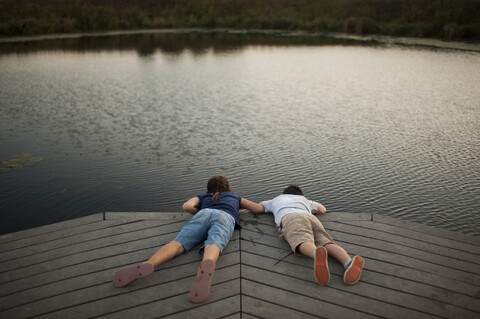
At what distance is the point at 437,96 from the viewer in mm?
12320

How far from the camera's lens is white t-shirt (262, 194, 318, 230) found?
3.83 metres

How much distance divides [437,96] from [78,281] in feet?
41.7

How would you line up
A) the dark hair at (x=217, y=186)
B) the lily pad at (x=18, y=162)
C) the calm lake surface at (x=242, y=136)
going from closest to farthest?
the dark hair at (x=217, y=186) → the calm lake surface at (x=242, y=136) → the lily pad at (x=18, y=162)

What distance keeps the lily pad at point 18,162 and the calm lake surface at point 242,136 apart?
0.62 ft

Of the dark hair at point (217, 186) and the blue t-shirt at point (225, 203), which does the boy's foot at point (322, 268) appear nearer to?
the blue t-shirt at point (225, 203)

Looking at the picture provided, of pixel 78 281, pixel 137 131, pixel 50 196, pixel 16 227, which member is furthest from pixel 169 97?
pixel 78 281

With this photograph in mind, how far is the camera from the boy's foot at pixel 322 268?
118 inches

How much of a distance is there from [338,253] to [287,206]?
31.3 inches

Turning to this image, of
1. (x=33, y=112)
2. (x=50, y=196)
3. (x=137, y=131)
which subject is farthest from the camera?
(x=33, y=112)

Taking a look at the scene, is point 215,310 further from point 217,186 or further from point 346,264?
point 217,186

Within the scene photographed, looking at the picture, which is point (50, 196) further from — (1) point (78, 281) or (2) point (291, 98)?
(2) point (291, 98)

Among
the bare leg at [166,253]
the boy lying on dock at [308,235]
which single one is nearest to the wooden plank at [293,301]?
the boy lying on dock at [308,235]

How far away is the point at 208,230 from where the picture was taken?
3.56 m

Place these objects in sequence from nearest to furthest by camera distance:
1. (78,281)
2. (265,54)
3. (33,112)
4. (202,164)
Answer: (78,281) < (202,164) < (33,112) < (265,54)
